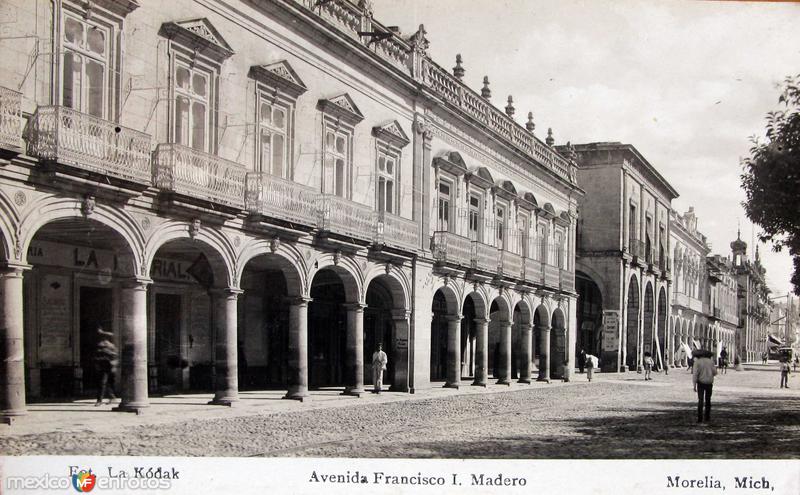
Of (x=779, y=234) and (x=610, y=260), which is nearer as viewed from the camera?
(x=779, y=234)

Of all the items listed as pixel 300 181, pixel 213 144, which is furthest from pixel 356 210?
pixel 213 144

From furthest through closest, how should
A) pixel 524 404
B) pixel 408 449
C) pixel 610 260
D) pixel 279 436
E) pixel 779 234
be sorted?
pixel 610 260 → pixel 524 404 → pixel 779 234 → pixel 279 436 → pixel 408 449

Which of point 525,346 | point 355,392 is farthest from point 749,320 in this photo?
point 355,392

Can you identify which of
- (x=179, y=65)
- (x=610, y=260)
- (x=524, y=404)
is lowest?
(x=524, y=404)

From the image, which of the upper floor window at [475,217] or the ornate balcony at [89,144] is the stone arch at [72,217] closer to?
the ornate balcony at [89,144]

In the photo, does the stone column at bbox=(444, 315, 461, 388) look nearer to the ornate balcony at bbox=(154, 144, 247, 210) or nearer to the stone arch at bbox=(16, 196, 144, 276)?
the ornate balcony at bbox=(154, 144, 247, 210)

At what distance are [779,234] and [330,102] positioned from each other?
9.30m

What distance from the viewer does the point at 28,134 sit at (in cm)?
1192

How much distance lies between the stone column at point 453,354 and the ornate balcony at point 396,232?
335cm

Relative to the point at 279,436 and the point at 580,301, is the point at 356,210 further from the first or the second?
the point at 580,301

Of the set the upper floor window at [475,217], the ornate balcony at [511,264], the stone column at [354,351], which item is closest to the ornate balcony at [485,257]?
the ornate balcony at [511,264]

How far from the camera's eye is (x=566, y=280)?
114ft

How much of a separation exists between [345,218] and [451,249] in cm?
576

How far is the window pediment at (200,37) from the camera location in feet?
48.9
